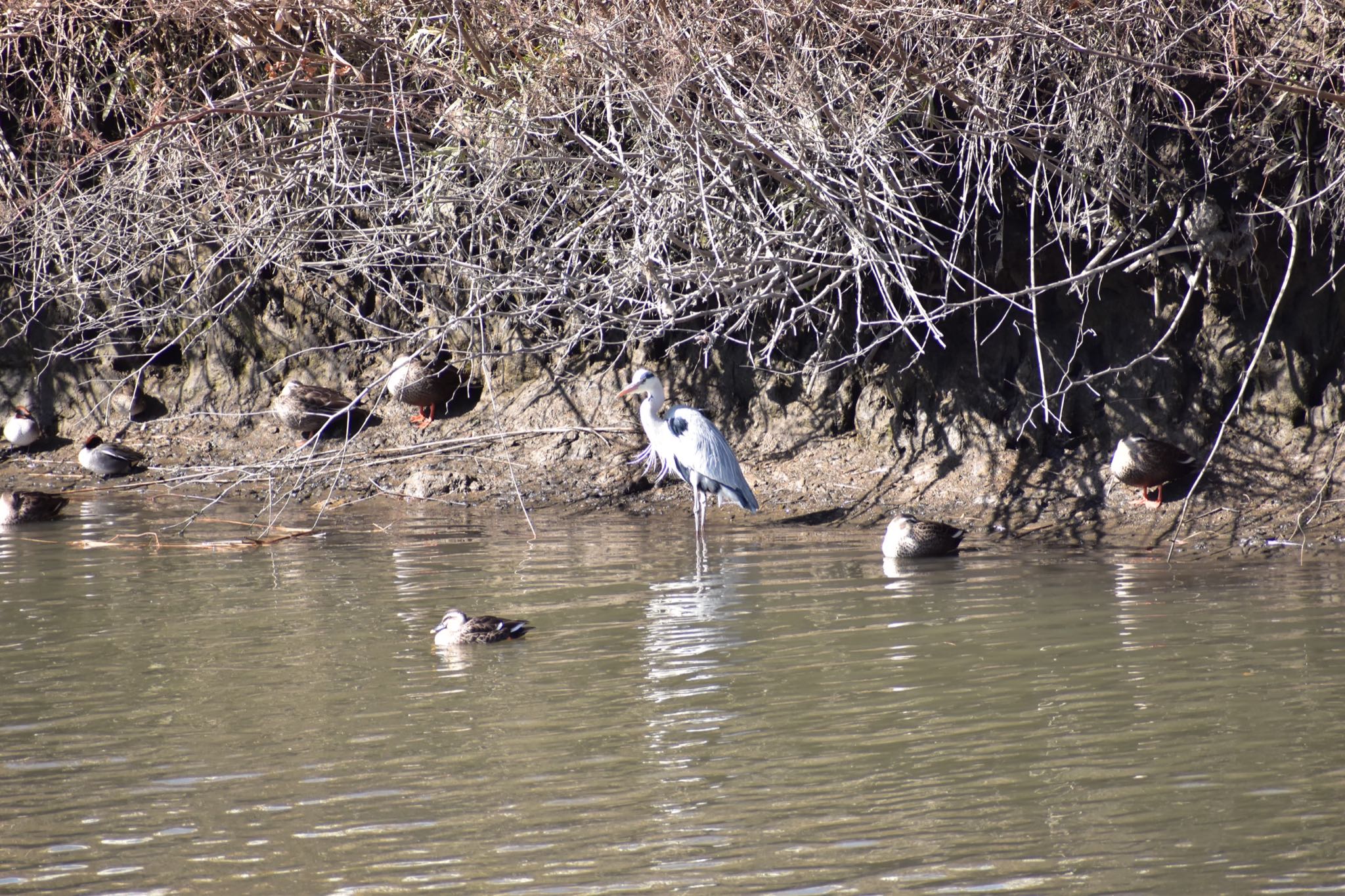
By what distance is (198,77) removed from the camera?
9.66 m

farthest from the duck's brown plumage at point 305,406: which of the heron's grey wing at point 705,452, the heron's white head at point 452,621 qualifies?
the heron's white head at point 452,621

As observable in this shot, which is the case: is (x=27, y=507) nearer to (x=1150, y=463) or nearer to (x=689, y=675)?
(x=689, y=675)

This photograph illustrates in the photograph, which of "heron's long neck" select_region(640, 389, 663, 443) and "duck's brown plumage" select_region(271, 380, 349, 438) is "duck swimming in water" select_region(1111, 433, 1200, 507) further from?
"duck's brown plumage" select_region(271, 380, 349, 438)

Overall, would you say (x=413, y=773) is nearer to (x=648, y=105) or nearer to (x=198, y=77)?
(x=648, y=105)

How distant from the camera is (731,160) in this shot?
27.4 feet

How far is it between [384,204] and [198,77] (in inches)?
66.7

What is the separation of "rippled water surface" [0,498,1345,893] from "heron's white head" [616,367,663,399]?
2.17m

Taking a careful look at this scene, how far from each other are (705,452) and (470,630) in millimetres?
3521

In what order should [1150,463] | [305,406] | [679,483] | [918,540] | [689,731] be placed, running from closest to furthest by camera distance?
[689,731], [918,540], [1150,463], [679,483], [305,406]

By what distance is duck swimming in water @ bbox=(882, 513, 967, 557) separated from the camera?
8.17m

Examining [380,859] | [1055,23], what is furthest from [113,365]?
[380,859]

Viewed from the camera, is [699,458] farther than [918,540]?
Yes

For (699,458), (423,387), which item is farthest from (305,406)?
(699,458)

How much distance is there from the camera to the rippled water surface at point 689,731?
3.63 m
